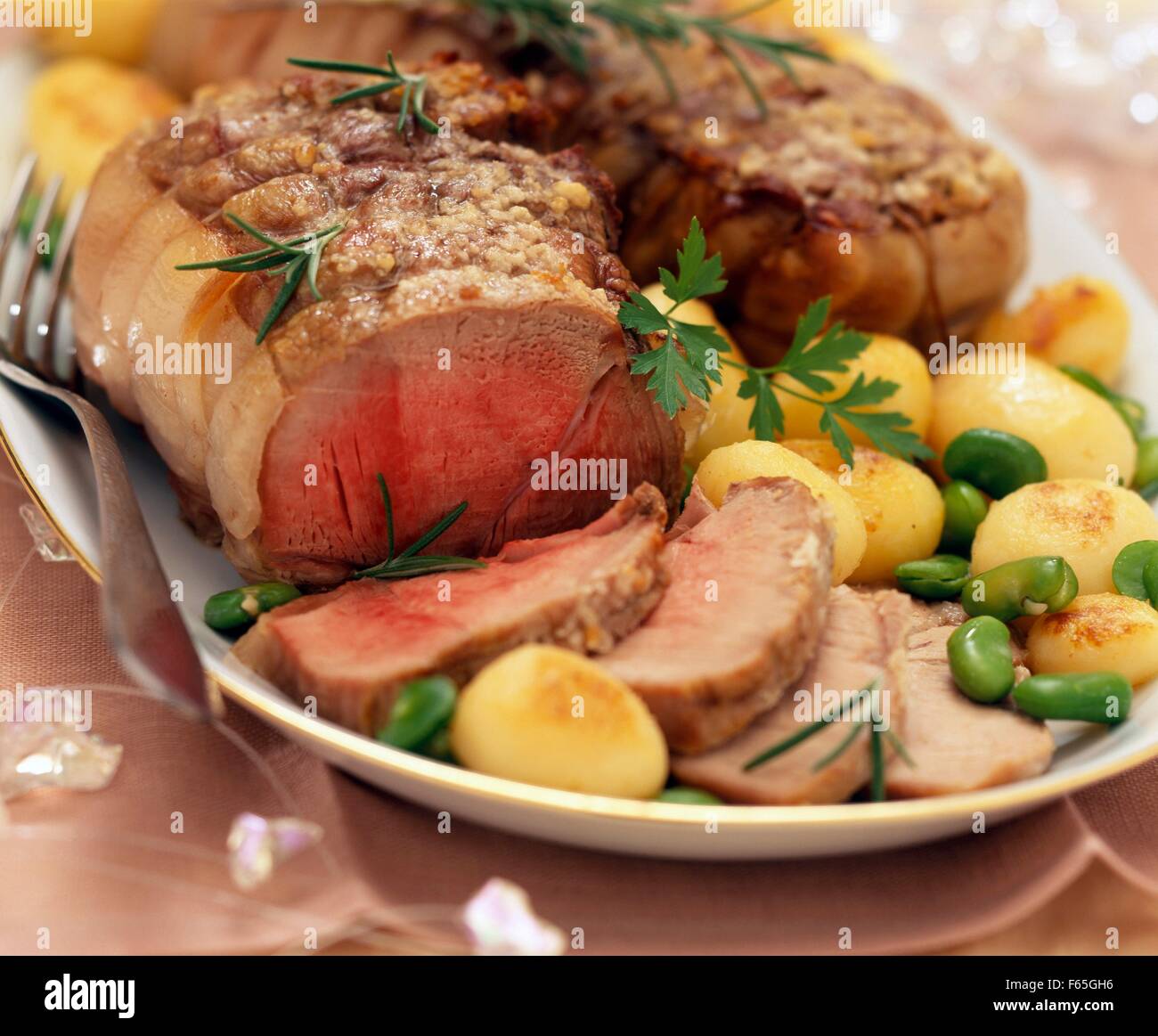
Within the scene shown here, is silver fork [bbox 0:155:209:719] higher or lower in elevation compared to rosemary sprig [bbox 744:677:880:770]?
higher

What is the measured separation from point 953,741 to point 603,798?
0.67 metres

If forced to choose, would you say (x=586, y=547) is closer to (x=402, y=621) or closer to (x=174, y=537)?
(x=402, y=621)

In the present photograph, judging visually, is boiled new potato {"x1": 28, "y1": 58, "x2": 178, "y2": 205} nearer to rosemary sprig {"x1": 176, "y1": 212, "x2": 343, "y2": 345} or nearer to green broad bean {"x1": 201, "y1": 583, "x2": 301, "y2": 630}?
rosemary sprig {"x1": 176, "y1": 212, "x2": 343, "y2": 345}

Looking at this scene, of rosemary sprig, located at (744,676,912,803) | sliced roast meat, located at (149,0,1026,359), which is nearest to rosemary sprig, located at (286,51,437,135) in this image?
sliced roast meat, located at (149,0,1026,359)

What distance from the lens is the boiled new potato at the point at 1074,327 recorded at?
10.9 feet

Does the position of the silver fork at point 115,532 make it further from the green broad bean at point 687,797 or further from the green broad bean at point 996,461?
the green broad bean at point 996,461

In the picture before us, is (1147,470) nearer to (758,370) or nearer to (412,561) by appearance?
(758,370)

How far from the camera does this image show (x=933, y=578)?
102 inches

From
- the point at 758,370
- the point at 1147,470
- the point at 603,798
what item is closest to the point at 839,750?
the point at 603,798

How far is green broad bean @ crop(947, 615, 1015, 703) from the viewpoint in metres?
2.25

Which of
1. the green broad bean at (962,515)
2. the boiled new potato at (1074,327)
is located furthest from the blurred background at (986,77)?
the green broad bean at (962,515)

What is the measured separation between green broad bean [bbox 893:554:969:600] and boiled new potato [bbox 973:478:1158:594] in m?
0.09
